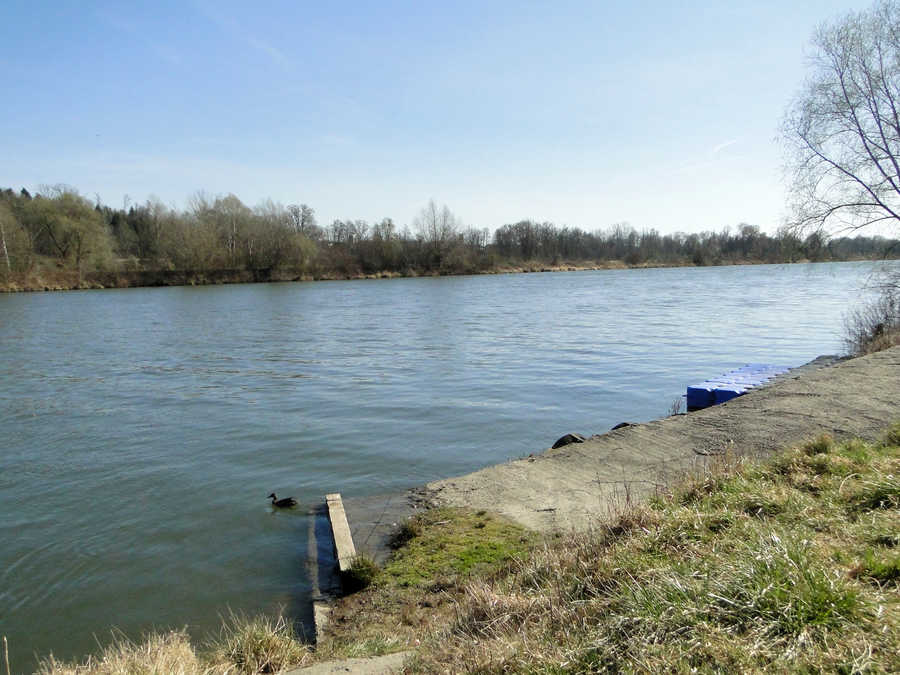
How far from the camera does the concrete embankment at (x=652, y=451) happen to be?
7.19 meters

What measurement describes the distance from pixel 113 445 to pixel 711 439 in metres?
11.0

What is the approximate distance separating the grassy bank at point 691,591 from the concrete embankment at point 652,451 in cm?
140

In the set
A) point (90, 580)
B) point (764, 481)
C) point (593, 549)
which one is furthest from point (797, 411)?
point (90, 580)

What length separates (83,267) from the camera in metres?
73.7

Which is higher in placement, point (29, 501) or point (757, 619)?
point (757, 619)

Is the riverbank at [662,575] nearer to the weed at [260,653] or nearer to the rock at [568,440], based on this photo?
the weed at [260,653]

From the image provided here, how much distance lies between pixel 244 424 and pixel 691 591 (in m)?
11.9

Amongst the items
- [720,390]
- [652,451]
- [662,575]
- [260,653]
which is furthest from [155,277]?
[662,575]

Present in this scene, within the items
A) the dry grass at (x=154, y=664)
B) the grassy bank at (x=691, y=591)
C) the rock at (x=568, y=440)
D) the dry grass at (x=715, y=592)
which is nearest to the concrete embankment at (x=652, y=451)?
the rock at (x=568, y=440)

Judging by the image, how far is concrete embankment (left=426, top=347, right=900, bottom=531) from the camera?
719 centimetres

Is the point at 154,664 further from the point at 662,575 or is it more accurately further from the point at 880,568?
the point at 880,568

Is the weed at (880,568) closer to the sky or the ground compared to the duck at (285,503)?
closer to the sky

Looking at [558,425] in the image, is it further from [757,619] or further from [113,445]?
[757,619]

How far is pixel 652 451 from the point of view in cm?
874
